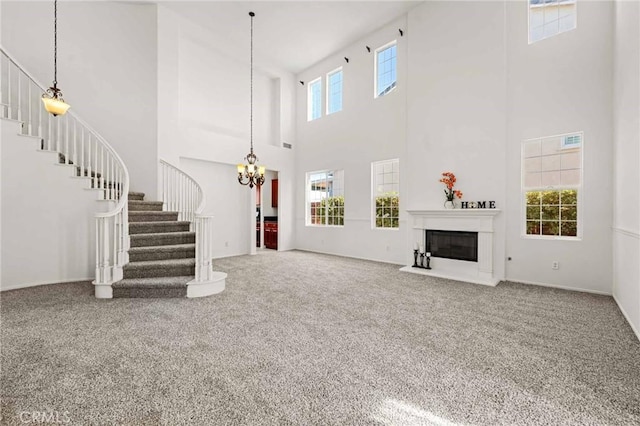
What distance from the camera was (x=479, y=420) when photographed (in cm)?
154

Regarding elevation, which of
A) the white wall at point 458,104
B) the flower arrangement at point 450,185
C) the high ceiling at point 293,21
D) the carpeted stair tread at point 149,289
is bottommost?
the carpeted stair tread at point 149,289

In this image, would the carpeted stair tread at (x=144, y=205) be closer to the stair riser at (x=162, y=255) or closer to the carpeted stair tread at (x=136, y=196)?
the carpeted stair tread at (x=136, y=196)

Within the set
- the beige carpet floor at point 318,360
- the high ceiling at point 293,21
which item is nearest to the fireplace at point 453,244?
the beige carpet floor at point 318,360

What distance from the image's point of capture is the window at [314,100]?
27.1 feet

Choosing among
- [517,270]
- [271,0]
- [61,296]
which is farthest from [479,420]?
[271,0]

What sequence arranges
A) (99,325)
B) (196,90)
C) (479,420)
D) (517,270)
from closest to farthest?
1. (479,420)
2. (99,325)
3. (517,270)
4. (196,90)

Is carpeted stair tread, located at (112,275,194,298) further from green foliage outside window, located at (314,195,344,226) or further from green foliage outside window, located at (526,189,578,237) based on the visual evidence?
green foliage outside window, located at (526,189,578,237)

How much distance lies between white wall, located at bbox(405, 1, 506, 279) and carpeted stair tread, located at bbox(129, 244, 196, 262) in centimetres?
443

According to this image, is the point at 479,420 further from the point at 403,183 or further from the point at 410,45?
the point at 410,45

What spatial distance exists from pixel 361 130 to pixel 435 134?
6.51 feet

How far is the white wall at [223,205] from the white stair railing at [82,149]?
185cm

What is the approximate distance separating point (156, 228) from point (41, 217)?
156 cm

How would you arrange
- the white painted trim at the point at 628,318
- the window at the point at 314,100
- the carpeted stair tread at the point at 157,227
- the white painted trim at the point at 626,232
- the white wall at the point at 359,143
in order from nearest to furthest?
1. the white painted trim at the point at 628,318
2. the white painted trim at the point at 626,232
3. the carpeted stair tread at the point at 157,227
4. the white wall at the point at 359,143
5. the window at the point at 314,100

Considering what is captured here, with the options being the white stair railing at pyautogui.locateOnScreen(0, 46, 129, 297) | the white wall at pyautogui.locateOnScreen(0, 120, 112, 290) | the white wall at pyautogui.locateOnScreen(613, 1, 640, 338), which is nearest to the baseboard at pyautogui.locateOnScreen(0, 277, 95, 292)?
the white wall at pyautogui.locateOnScreen(0, 120, 112, 290)
